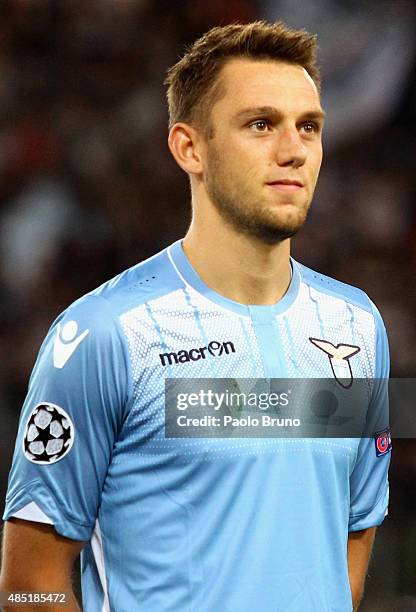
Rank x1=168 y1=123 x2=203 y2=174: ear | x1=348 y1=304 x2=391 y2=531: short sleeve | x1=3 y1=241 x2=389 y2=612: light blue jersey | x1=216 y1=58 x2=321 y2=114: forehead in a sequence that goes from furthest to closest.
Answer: x1=348 y1=304 x2=391 y2=531: short sleeve → x1=168 y1=123 x2=203 y2=174: ear → x1=216 y1=58 x2=321 y2=114: forehead → x1=3 y1=241 x2=389 y2=612: light blue jersey

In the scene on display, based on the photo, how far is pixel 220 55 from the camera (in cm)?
240

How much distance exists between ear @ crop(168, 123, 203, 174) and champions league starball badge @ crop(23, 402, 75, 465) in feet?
2.07

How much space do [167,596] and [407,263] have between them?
360 cm

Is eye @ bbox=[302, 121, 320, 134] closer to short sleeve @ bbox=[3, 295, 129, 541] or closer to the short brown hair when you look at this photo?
the short brown hair

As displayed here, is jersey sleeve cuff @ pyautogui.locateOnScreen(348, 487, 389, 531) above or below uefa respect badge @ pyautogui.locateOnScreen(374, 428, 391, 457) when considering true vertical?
below

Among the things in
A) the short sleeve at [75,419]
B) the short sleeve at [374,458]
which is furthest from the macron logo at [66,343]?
the short sleeve at [374,458]

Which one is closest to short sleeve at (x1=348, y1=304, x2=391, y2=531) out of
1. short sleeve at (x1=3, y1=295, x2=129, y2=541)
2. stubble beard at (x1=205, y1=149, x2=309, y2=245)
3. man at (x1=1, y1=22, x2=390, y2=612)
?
man at (x1=1, y1=22, x2=390, y2=612)

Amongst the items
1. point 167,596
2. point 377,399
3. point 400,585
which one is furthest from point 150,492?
point 400,585

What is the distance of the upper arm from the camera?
2279 mm

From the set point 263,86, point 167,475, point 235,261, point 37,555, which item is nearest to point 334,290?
point 235,261

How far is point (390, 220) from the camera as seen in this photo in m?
5.59

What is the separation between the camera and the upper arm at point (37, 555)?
2279mm

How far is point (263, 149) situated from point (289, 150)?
0.06 metres

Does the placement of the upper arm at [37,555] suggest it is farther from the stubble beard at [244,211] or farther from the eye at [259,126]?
the eye at [259,126]
